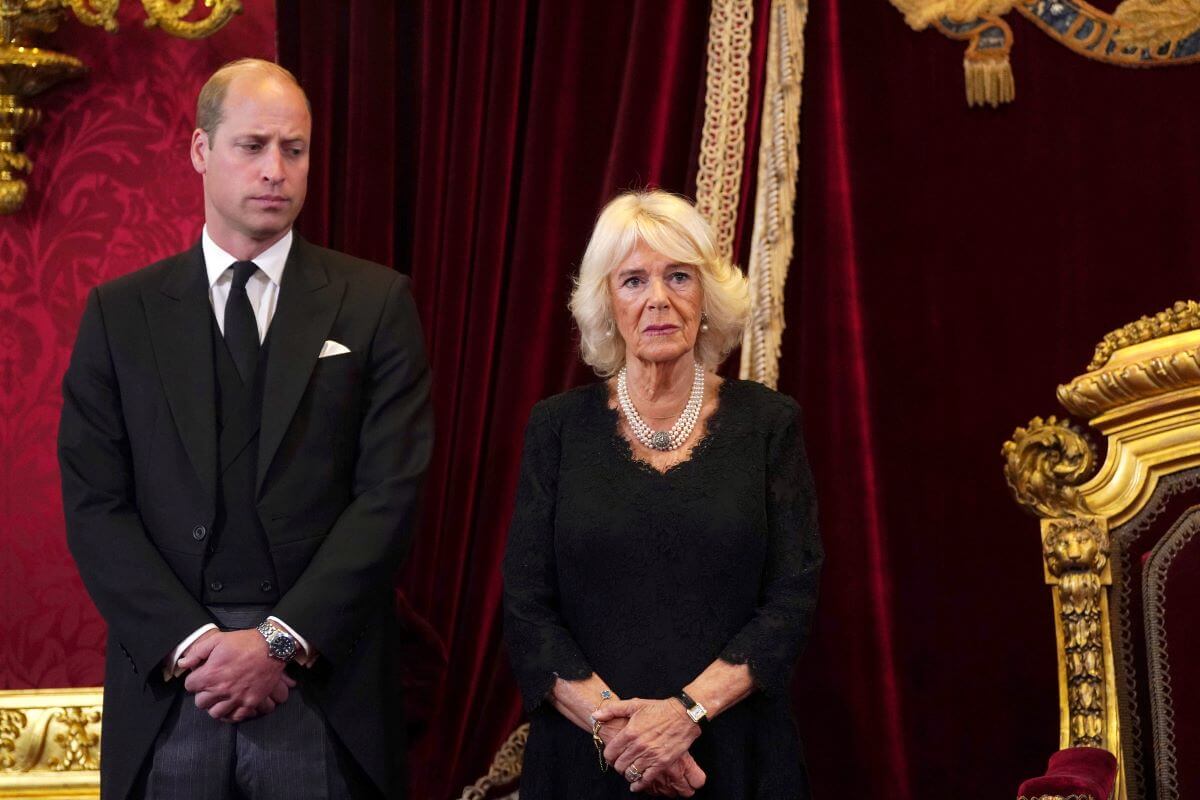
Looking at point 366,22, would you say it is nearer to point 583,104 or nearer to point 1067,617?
point 583,104

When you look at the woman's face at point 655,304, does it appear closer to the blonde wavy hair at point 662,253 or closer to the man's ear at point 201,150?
the blonde wavy hair at point 662,253

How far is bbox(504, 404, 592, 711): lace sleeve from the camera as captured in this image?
2400 mm

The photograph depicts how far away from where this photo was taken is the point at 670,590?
7.92ft

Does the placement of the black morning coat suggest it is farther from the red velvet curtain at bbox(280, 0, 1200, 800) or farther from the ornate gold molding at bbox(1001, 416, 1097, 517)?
the ornate gold molding at bbox(1001, 416, 1097, 517)

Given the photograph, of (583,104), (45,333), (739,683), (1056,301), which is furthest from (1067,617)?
(45,333)

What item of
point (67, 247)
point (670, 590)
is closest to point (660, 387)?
point (670, 590)

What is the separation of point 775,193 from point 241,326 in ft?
3.79

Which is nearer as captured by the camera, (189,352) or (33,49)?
(189,352)

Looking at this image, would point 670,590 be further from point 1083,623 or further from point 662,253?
point 1083,623

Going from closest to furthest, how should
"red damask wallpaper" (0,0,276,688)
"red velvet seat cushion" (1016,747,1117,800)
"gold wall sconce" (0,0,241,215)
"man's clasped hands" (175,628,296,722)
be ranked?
"red velvet seat cushion" (1016,747,1117,800) < "man's clasped hands" (175,628,296,722) < "gold wall sconce" (0,0,241,215) < "red damask wallpaper" (0,0,276,688)

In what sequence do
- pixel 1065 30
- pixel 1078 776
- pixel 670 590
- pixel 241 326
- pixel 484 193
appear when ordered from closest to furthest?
pixel 1078 776 → pixel 670 590 → pixel 241 326 → pixel 1065 30 → pixel 484 193

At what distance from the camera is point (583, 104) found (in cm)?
323

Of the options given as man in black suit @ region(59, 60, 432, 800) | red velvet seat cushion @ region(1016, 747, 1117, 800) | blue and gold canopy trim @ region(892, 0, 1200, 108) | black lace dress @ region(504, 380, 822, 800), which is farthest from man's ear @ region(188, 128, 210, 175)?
red velvet seat cushion @ region(1016, 747, 1117, 800)

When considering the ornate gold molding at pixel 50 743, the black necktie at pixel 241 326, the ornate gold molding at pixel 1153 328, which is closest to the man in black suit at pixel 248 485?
the black necktie at pixel 241 326
